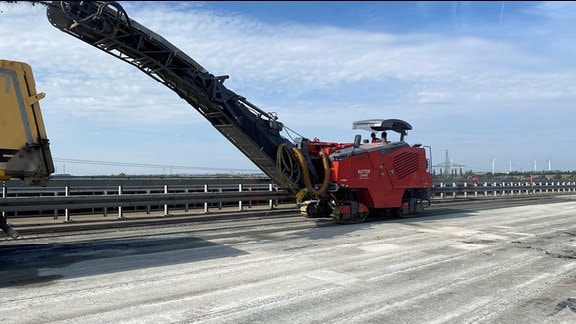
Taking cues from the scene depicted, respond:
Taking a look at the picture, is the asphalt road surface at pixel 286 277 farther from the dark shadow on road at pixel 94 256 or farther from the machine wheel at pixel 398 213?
the machine wheel at pixel 398 213

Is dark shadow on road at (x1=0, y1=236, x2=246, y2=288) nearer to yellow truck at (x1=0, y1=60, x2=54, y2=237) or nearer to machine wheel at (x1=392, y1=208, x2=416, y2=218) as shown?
yellow truck at (x1=0, y1=60, x2=54, y2=237)

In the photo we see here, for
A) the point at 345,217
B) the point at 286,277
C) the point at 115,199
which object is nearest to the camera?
the point at 286,277

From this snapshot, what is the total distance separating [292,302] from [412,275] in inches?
92.6

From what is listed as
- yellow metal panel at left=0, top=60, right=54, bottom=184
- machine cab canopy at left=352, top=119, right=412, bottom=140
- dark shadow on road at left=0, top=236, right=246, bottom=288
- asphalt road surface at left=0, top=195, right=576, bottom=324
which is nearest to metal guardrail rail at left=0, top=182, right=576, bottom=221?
asphalt road surface at left=0, top=195, right=576, bottom=324

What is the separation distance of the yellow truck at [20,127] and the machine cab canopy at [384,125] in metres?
10.7

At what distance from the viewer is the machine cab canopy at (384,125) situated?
15.5m

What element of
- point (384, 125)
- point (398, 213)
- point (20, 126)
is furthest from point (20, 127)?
point (398, 213)

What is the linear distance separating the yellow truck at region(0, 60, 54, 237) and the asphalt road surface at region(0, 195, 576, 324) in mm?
1529

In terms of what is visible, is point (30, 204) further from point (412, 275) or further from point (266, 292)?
point (412, 275)

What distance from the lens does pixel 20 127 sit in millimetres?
6883

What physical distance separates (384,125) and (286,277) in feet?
31.8

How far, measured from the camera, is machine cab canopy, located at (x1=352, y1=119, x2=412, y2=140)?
15492 millimetres

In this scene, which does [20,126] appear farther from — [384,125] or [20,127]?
[384,125]

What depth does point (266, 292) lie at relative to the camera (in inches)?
236
